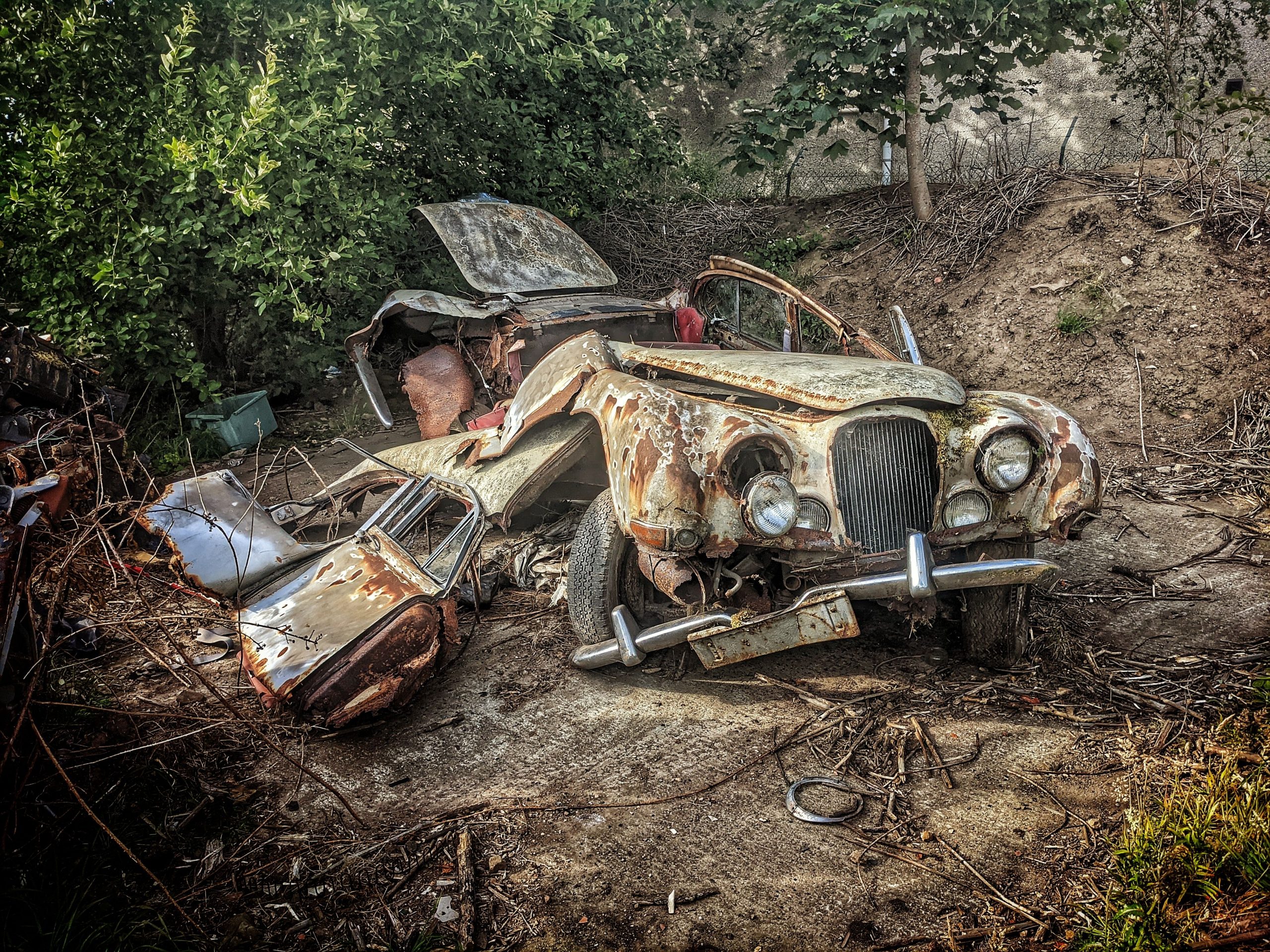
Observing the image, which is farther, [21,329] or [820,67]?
[820,67]

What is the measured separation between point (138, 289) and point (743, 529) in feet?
18.4

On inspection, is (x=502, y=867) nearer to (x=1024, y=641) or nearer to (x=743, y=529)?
(x=743, y=529)

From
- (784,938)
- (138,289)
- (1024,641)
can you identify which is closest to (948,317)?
(1024,641)

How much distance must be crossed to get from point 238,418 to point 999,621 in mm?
6256

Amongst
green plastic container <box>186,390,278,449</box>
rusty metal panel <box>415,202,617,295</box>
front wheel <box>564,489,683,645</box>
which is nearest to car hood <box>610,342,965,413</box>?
front wheel <box>564,489,683,645</box>

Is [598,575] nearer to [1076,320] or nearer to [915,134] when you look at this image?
[1076,320]

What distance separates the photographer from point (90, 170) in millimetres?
5754

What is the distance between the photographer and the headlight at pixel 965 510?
115 inches

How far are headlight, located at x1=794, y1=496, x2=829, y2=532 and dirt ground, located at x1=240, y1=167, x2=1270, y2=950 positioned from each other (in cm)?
75

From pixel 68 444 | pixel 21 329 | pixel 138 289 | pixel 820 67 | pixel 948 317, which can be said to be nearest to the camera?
pixel 68 444

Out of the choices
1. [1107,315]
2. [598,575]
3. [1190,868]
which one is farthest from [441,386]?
[1107,315]

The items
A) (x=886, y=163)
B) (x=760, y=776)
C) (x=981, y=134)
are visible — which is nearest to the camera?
(x=760, y=776)

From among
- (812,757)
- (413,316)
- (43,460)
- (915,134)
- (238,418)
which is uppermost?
(915,134)

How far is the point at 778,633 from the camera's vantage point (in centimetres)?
278
